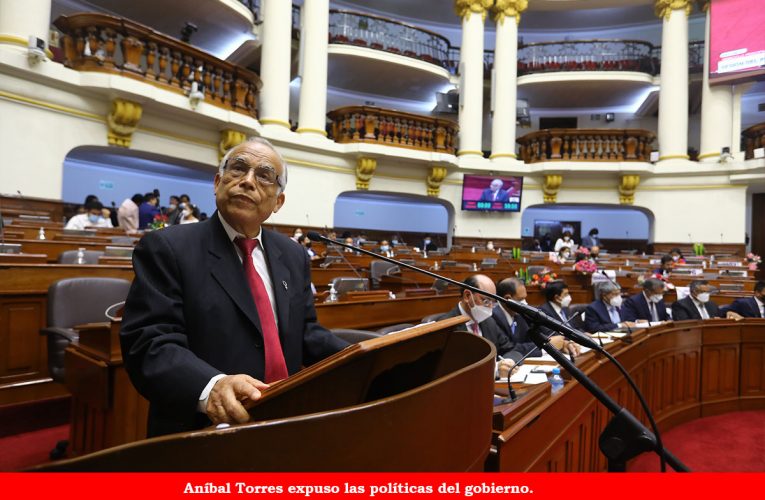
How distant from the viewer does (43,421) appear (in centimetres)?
266

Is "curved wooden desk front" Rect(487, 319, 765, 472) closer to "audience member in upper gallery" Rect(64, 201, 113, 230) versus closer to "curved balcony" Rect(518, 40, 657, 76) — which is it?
"audience member in upper gallery" Rect(64, 201, 113, 230)

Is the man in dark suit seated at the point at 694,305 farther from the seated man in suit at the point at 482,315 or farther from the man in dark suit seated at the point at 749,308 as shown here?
the seated man in suit at the point at 482,315

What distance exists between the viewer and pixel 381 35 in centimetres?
1190

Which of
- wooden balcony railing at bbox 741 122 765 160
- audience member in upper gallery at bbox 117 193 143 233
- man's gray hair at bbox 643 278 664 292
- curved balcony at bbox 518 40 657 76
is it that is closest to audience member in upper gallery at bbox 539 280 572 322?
man's gray hair at bbox 643 278 664 292

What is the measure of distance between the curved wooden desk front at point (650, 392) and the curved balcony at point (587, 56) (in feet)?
33.4

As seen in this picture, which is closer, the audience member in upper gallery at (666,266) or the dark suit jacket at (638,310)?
the dark suit jacket at (638,310)

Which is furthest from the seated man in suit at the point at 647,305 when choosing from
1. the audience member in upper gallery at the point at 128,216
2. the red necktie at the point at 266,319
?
the audience member in upper gallery at the point at 128,216

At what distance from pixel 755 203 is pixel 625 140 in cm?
488

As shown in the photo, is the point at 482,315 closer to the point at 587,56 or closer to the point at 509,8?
the point at 509,8

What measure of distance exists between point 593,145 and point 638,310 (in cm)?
837

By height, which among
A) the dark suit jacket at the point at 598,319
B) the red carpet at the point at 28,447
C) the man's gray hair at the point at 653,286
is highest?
the man's gray hair at the point at 653,286

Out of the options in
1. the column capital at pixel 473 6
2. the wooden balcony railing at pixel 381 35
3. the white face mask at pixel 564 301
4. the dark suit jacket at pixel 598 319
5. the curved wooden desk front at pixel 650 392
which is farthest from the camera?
the column capital at pixel 473 6

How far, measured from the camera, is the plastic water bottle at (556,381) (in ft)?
6.07

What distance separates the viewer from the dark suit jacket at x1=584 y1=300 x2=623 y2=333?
4000 millimetres
